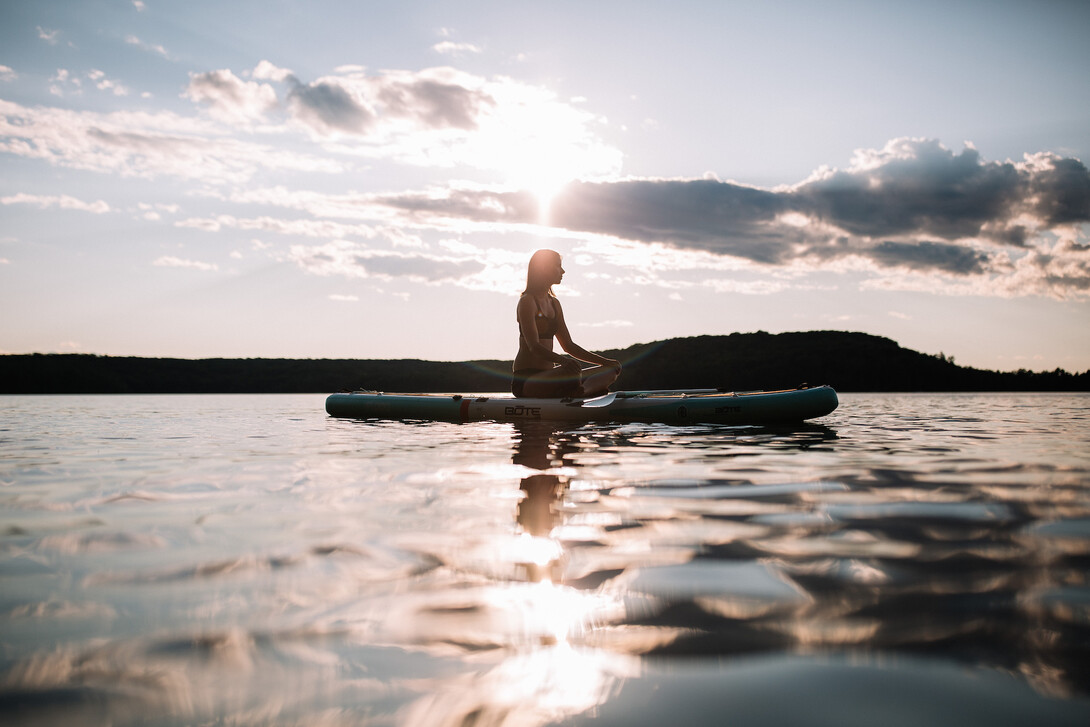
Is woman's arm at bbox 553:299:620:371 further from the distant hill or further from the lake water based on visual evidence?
the distant hill

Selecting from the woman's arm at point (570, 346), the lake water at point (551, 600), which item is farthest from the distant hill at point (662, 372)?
the lake water at point (551, 600)

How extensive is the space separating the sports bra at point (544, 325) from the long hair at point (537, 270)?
0.32 metres

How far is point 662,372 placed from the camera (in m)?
62.5

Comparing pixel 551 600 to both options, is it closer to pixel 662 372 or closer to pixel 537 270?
pixel 537 270

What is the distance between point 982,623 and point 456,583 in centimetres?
189

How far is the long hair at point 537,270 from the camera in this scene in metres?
10.9

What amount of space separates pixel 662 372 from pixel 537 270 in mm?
52919

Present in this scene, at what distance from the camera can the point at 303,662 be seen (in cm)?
194

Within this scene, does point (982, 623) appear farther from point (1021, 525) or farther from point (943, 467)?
point (943, 467)

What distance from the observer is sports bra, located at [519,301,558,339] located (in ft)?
35.6

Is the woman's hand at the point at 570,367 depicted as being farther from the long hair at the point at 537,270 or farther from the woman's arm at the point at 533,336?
the long hair at the point at 537,270

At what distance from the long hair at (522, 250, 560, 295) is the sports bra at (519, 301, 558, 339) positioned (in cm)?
32

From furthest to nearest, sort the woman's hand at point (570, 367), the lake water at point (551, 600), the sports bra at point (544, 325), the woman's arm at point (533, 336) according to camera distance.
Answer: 1. the woman's hand at point (570, 367)
2. the sports bra at point (544, 325)
3. the woman's arm at point (533, 336)
4. the lake water at point (551, 600)

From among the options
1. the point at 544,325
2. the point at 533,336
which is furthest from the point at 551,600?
A: the point at 544,325
